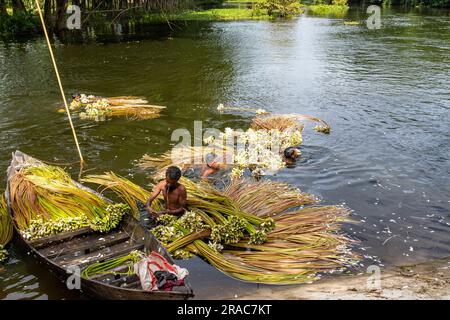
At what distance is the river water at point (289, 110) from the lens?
24.1 feet

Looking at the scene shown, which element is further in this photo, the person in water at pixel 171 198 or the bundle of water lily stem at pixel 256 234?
the person in water at pixel 171 198

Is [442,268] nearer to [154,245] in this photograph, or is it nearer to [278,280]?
[278,280]

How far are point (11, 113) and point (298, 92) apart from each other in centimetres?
991

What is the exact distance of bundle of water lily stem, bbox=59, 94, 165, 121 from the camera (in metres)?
13.2

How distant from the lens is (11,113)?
13.5 meters

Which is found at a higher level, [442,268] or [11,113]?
[11,113]

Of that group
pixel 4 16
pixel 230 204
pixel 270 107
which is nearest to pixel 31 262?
pixel 230 204

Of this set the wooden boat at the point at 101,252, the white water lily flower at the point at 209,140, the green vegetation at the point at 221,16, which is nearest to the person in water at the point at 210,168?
the white water lily flower at the point at 209,140

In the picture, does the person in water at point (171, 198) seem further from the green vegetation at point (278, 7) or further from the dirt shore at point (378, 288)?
the green vegetation at point (278, 7)

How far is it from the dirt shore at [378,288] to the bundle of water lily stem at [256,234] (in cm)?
18

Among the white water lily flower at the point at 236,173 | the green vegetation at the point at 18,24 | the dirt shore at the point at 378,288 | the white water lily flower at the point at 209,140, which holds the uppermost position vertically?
the green vegetation at the point at 18,24

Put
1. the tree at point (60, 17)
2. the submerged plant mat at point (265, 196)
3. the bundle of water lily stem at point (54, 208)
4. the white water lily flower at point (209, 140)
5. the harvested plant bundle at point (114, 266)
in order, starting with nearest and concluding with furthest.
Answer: the harvested plant bundle at point (114, 266) < the bundle of water lily stem at point (54, 208) < the submerged plant mat at point (265, 196) < the white water lily flower at point (209, 140) < the tree at point (60, 17)

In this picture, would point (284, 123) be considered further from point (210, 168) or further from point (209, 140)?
point (210, 168)

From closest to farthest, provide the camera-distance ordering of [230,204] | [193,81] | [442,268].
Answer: [442,268]
[230,204]
[193,81]
